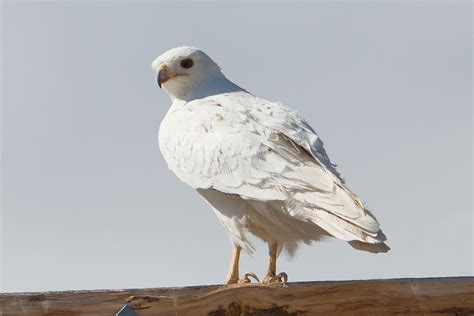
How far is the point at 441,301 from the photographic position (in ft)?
15.8

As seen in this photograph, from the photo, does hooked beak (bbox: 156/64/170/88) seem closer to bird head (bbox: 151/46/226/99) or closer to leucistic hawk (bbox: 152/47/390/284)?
bird head (bbox: 151/46/226/99)

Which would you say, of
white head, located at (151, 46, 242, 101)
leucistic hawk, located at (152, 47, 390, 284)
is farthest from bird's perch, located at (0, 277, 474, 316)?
white head, located at (151, 46, 242, 101)

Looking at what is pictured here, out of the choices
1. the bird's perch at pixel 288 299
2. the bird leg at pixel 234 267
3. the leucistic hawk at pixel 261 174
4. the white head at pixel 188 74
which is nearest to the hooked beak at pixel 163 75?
the white head at pixel 188 74

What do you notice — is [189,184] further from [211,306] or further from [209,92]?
[211,306]

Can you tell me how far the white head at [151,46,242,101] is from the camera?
7.95 m

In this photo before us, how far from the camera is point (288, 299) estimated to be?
471cm

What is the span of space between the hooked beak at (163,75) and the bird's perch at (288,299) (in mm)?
3459

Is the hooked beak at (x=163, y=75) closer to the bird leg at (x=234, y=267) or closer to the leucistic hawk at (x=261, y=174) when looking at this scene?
the leucistic hawk at (x=261, y=174)

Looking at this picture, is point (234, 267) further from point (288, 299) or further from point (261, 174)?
point (288, 299)

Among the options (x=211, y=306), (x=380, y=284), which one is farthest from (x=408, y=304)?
(x=211, y=306)

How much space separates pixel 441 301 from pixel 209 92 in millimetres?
3445

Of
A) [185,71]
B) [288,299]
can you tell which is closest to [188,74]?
[185,71]

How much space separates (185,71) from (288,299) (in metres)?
3.58

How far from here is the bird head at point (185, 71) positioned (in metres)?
7.96
